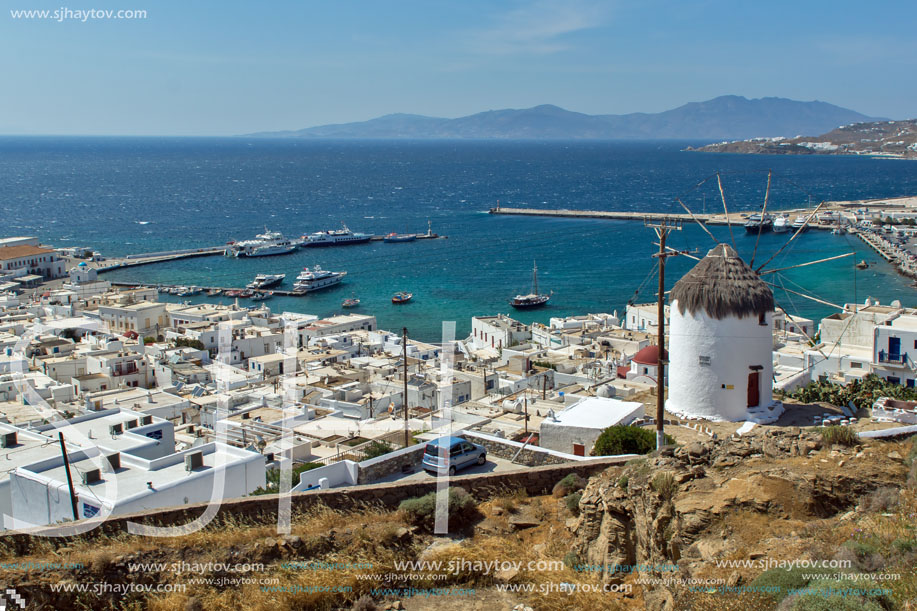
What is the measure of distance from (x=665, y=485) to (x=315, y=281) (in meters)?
68.4

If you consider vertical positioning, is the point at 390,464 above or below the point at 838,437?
below

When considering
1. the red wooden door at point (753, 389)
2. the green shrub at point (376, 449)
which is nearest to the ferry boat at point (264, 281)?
the green shrub at point (376, 449)

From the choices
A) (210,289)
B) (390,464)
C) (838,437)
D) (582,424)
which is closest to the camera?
(838,437)

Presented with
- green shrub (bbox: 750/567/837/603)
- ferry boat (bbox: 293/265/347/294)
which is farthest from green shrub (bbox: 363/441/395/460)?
ferry boat (bbox: 293/265/347/294)

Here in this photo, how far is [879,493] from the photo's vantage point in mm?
8281

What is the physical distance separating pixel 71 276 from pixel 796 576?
7317cm

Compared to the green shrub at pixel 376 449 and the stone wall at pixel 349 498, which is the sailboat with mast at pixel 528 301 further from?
the stone wall at pixel 349 498

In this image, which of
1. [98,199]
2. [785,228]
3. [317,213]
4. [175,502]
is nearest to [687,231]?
[785,228]

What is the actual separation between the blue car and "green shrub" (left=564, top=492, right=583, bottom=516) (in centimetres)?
221

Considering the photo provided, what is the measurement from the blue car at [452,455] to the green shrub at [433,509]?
156 centimetres

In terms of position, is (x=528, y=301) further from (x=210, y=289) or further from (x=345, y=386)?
(x=345, y=386)

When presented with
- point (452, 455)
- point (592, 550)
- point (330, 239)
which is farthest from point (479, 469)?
point (330, 239)

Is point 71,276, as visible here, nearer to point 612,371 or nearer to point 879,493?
point 612,371

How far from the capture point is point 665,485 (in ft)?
28.7
